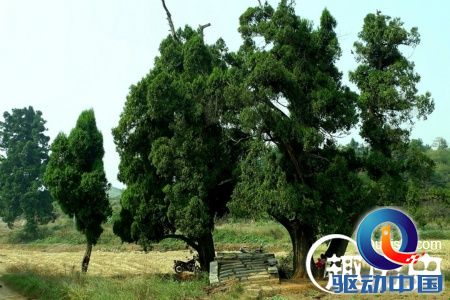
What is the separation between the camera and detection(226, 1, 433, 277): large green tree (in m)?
16.1

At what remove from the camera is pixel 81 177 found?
21.6m

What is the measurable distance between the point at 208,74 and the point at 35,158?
44765 millimetres

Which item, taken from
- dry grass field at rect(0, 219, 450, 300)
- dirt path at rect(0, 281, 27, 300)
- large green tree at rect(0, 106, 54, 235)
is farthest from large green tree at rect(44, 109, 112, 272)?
large green tree at rect(0, 106, 54, 235)

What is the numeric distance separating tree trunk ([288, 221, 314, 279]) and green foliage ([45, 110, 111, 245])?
893 cm

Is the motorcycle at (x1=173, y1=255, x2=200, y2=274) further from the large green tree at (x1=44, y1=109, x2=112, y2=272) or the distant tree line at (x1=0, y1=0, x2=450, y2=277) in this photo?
the large green tree at (x1=44, y1=109, x2=112, y2=272)

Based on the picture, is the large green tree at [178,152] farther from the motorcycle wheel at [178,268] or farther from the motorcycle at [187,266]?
the motorcycle wheel at [178,268]

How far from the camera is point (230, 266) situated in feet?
59.0

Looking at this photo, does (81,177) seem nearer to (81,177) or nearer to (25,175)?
(81,177)

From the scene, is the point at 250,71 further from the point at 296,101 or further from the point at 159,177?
the point at 159,177

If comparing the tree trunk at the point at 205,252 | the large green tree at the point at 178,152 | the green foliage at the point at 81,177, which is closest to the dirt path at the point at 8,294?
the green foliage at the point at 81,177

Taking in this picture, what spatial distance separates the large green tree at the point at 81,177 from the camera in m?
21.3

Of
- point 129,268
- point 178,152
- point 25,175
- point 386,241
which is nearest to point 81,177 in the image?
point 178,152

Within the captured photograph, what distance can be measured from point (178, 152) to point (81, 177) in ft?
18.8

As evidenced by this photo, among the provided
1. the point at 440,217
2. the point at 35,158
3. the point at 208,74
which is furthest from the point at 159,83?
the point at 35,158
